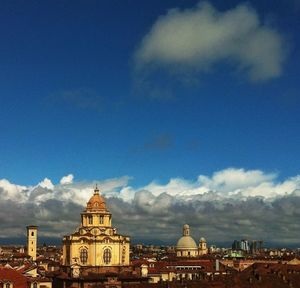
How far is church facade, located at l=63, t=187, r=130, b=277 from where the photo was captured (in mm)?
108125

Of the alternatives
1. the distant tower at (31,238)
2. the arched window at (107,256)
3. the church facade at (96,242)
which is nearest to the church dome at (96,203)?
the church facade at (96,242)

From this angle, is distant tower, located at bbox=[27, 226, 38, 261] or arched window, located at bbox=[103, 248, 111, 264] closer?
arched window, located at bbox=[103, 248, 111, 264]

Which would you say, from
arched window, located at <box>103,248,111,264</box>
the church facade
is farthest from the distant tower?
arched window, located at <box>103,248,111,264</box>

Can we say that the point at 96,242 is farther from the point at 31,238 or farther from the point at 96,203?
the point at 31,238

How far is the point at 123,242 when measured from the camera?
365 feet

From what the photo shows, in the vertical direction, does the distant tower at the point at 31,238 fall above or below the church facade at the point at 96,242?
above

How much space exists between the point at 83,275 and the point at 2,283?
20.2 m

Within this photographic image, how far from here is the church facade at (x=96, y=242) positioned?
355ft

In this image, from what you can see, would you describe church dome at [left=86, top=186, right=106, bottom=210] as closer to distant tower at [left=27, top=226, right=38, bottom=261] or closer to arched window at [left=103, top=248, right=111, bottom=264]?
arched window at [left=103, top=248, right=111, bottom=264]

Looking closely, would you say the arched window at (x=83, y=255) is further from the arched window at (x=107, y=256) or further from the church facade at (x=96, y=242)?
the arched window at (x=107, y=256)

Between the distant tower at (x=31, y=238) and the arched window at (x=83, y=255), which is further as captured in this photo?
the distant tower at (x=31, y=238)

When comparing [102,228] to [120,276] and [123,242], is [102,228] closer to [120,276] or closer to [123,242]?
[123,242]

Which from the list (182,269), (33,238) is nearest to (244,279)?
(182,269)

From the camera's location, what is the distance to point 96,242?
108000mm
